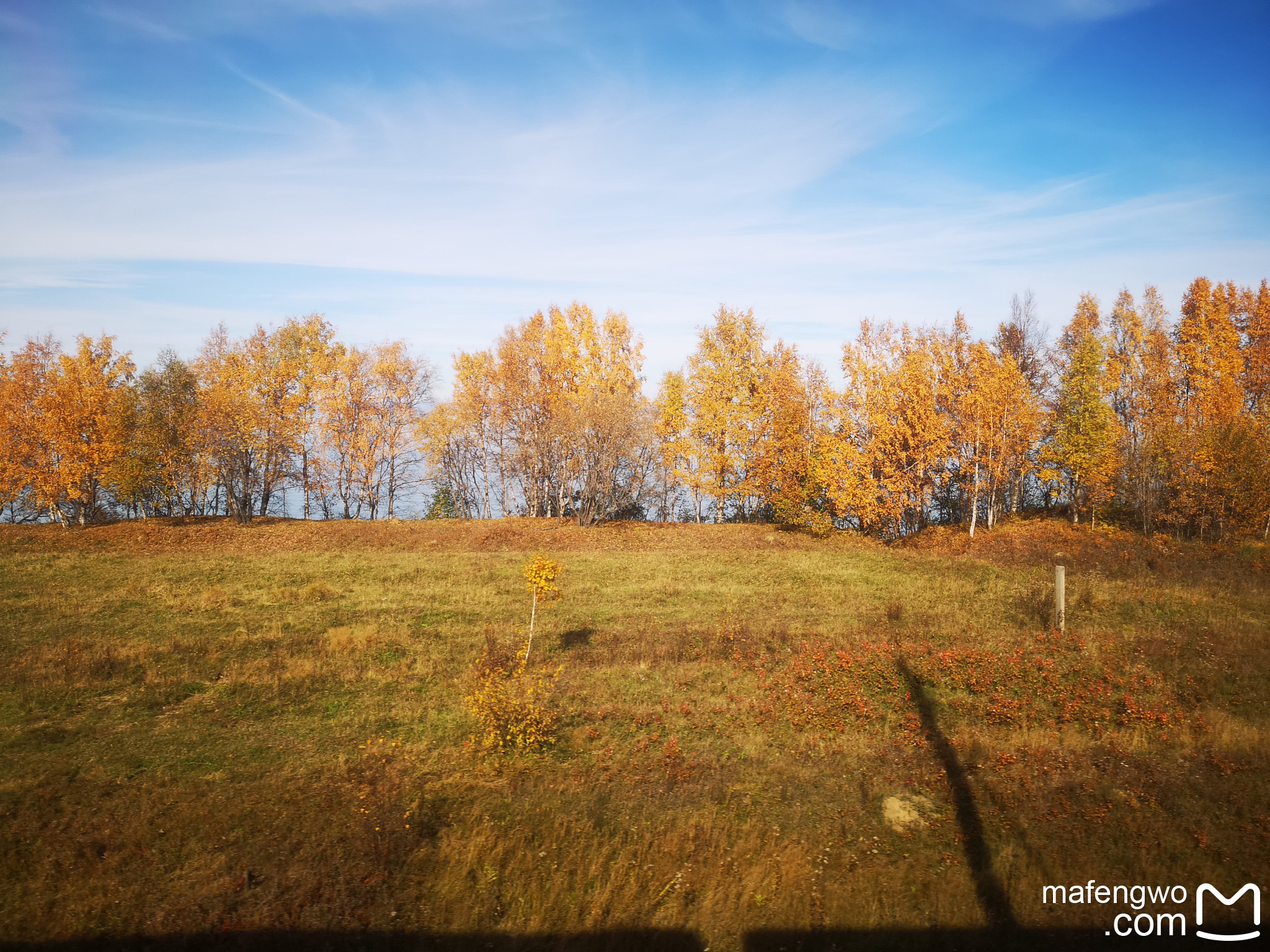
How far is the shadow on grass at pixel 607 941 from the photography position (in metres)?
7.39

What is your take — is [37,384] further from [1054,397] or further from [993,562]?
[1054,397]

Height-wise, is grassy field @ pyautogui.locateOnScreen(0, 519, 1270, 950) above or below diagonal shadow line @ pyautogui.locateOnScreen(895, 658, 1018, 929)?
above

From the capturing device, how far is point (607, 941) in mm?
7730

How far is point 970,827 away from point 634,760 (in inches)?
216

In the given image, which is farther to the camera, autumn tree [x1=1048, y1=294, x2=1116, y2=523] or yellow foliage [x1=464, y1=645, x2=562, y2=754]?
autumn tree [x1=1048, y1=294, x2=1116, y2=523]

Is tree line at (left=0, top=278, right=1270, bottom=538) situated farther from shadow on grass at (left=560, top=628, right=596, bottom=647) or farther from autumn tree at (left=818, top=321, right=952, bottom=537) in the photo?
shadow on grass at (left=560, top=628, right=596, bottom=647)

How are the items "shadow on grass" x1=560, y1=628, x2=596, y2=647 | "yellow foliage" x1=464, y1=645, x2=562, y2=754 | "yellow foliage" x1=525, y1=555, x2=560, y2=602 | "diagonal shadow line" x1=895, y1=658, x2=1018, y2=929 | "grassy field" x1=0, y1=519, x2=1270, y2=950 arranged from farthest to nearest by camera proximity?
"shadow on grass" x1=560, y1=628, x2=596, y2=647 < "yellow foliage" x1=525, y1=555, x2=560, y2=602 < "yellow foliage" x1=464, y1=645, x2=562, y2=754 < "grassy field" x1=0, y1=519, x2=1270, y2=950 < "diagonal shadow line" x1=895, y1=658, x2=1018, y2=929

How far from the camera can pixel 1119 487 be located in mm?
37062

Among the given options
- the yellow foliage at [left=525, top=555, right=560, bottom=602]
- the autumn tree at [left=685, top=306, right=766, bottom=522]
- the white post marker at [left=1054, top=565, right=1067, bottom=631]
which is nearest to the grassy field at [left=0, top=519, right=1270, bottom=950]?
the white post marker at [left=1054, top=565, right=1067, bottom=631]

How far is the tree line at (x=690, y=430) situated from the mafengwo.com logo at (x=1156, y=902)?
100ft

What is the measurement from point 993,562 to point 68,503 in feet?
175

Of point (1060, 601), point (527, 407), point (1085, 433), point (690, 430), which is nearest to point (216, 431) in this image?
point (527, 407)

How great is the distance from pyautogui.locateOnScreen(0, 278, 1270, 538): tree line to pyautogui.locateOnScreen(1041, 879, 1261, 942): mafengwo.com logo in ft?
100

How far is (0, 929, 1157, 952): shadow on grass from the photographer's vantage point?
739 centimetres
